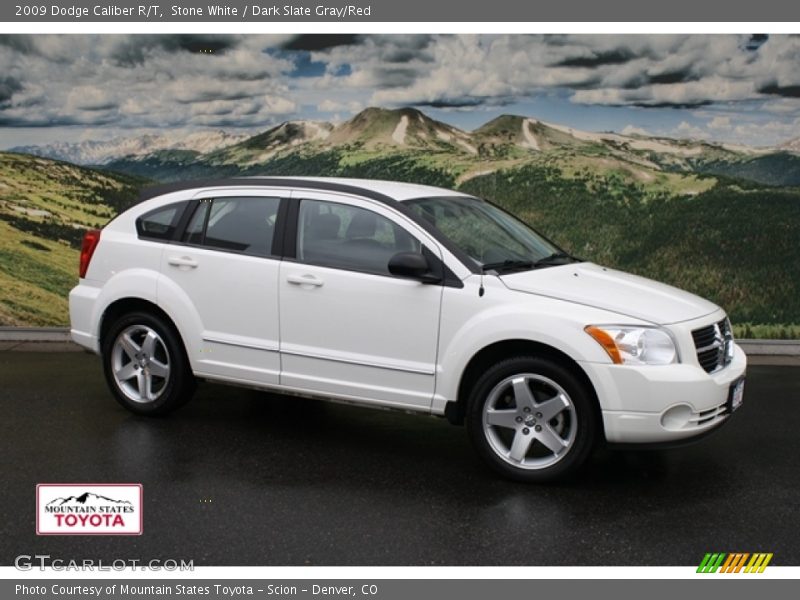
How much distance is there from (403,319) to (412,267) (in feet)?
1.10

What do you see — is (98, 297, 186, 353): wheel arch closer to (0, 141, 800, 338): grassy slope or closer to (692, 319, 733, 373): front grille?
(692, 319, 733, 373): front grille

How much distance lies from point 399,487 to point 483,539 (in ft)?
2.90

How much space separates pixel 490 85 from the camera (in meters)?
10.6

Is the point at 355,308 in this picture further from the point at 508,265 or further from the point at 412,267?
the point at 508,265

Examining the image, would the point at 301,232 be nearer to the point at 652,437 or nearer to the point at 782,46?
the point at 652,437

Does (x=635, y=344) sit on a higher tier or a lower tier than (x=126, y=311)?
higher

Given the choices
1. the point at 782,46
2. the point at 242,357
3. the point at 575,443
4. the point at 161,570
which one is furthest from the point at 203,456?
the point at 782,46

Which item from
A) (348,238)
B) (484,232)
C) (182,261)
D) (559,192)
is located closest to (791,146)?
(559,192)

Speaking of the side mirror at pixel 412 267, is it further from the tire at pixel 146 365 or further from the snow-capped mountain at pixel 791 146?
the snow-capped mountain at pixel 791 146

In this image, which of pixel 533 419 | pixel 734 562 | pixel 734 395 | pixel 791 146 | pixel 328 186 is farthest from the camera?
pixel 791 146

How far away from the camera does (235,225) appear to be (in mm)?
6625

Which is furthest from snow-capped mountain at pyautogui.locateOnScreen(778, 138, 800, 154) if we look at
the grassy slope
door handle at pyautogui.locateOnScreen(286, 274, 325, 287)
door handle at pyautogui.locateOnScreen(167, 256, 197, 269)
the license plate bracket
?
door handle at pyautogui.locateOnScreen(167, 256, 197, 269)

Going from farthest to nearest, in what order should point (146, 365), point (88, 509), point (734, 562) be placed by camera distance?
point (146, 365), point (88, 509), point (734, 562)

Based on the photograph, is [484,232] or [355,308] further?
[484,232]
